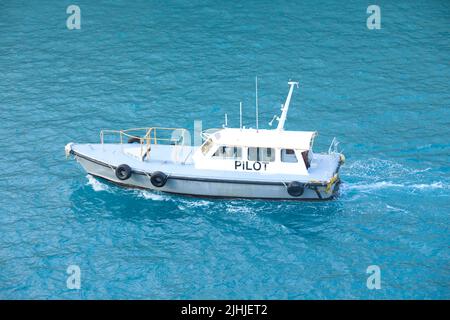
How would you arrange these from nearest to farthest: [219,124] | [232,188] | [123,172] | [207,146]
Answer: [232,188] → [123,172] → [207,146] → [219,124]

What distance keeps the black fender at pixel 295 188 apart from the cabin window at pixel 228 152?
2832mm

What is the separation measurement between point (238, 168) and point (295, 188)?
296 cm

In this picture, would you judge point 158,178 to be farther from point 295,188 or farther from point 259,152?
point 295,188

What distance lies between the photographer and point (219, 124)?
151ft

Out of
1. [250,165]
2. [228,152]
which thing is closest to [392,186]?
[250,165]

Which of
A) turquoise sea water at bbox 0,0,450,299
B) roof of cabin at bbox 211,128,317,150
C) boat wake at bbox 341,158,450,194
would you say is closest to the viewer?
turquoise sea water at bbox 0,0,450,299

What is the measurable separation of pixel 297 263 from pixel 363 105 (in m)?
15.4

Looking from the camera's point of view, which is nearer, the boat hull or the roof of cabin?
the boat hull

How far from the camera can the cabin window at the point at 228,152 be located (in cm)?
3934

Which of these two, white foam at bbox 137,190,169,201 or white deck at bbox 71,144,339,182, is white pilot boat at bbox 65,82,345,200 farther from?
white foam at bbox 137,190,169,201

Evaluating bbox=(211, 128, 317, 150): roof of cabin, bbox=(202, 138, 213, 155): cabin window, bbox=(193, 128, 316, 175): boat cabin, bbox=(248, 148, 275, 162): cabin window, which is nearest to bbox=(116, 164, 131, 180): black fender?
bbox=(193, 128, 316, 175): boat cabin

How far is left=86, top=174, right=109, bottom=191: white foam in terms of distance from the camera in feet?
133

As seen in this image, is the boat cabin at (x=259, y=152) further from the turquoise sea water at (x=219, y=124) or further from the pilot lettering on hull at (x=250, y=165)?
the turquoise sea water at (x=219, y=124)

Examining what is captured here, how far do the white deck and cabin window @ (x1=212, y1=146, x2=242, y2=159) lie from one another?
2.34 feet
